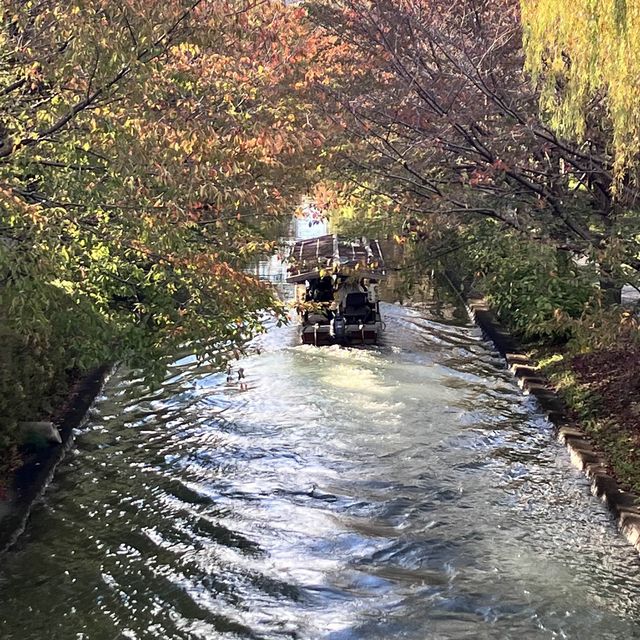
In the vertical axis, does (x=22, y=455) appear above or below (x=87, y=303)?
below

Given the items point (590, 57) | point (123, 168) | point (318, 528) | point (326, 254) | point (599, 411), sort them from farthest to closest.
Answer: point (326, 254) < point (599, 411) < point (318, 528) < point (590, 57) < point (123, 168)

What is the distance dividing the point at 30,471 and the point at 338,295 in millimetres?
11602

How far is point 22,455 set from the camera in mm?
10500

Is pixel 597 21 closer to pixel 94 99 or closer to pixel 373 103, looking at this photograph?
pixel 94 99

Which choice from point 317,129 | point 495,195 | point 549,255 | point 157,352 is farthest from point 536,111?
point 157,352

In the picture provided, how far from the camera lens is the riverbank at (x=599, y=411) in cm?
948

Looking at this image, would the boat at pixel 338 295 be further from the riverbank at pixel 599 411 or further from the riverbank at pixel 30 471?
the riverbank at pixel 30 471

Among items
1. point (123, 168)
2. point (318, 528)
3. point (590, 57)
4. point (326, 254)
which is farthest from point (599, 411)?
point (326, 254)

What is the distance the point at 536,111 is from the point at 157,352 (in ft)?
20.8

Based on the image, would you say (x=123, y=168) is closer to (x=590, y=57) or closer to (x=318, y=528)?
(x=590, y=57)

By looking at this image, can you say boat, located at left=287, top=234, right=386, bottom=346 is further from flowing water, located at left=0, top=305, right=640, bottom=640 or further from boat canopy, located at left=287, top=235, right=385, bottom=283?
flowing water, located at left=0, top=305, right=640, bottom=640

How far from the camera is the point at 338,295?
20.5 meters

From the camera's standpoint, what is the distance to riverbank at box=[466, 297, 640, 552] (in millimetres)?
9477

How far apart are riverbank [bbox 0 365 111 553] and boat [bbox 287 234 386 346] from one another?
670cm
